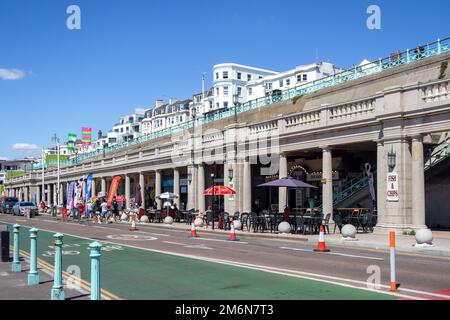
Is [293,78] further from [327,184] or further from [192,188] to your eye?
[327,184]

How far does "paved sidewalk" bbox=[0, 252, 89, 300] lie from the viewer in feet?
31.6

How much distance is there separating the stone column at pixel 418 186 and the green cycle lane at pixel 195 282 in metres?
11.6

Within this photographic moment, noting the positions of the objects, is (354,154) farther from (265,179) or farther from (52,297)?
(52,297)

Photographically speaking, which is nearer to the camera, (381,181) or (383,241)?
(383,241)

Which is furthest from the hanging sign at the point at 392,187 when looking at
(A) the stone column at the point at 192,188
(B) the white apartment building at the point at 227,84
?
(B) the white apartment building at the point at 227,84

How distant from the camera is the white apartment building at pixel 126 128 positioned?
136m

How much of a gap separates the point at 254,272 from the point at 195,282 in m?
2.00

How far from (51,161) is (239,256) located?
9797 cm

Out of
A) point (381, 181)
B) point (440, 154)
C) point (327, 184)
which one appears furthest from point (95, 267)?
point (440, 154)

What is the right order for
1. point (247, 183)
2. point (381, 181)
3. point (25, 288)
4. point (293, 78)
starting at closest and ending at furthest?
point (25, 288) → point (381, 181) → point (247, 183) → point (293, 78)

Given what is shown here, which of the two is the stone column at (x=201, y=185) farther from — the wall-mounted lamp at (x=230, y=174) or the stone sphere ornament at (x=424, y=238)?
Result: the stone sphere ornament at (x=424, y=238)

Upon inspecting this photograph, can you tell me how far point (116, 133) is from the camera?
488 ft

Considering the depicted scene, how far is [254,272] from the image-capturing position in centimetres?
1254
